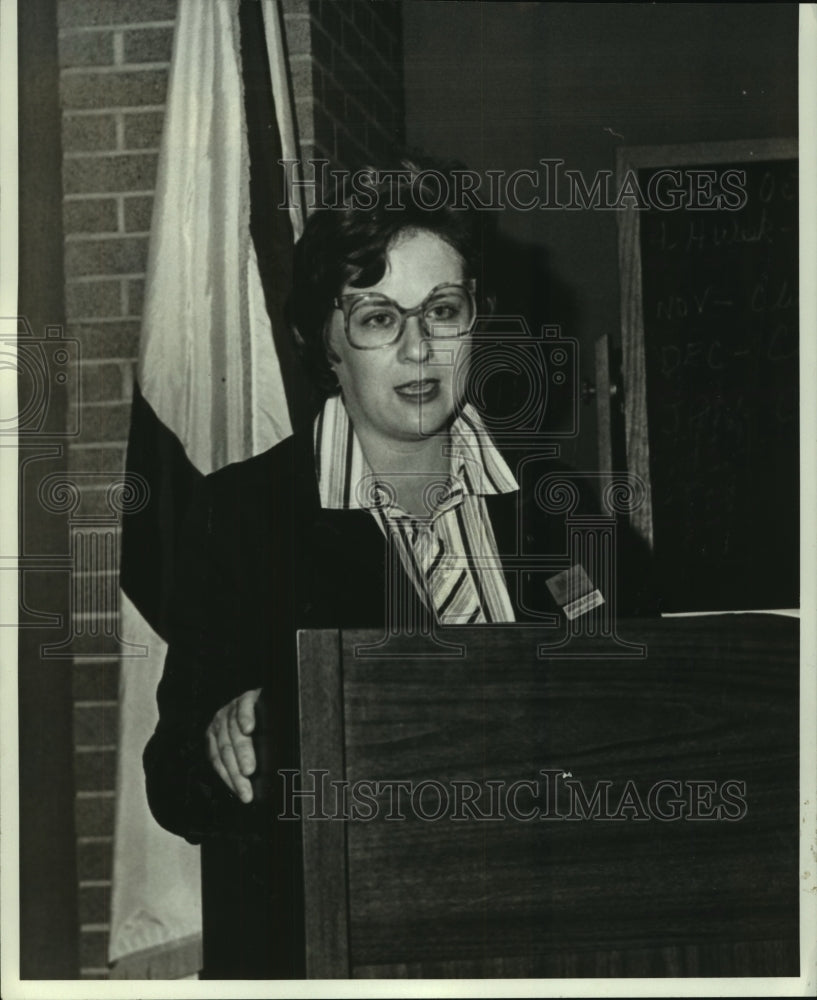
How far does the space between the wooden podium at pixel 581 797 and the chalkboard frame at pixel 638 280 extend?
0.31 metres

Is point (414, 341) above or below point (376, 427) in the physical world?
above

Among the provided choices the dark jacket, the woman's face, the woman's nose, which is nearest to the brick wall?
the dark jacket

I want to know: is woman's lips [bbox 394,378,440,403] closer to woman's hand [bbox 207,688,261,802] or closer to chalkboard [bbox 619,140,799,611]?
chalkboard [bbox 619,140,799,611]

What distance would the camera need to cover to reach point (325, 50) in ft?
7.20

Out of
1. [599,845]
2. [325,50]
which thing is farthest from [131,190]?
[599,845]

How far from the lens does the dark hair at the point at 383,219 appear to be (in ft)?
7.09

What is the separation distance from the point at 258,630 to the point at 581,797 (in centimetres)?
71

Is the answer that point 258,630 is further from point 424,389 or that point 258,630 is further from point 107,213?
point 107,213

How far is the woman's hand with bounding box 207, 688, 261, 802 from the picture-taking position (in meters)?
2.17

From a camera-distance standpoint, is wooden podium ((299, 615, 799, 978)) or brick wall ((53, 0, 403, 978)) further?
brick wall ((53, 0, 403, 978))

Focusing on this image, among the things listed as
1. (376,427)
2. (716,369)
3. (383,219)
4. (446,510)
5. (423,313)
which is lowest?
(446,510)

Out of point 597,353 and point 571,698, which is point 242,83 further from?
point 571,698

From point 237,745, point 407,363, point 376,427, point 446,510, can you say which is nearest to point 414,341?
point 407,363

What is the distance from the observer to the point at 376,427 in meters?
2.20
